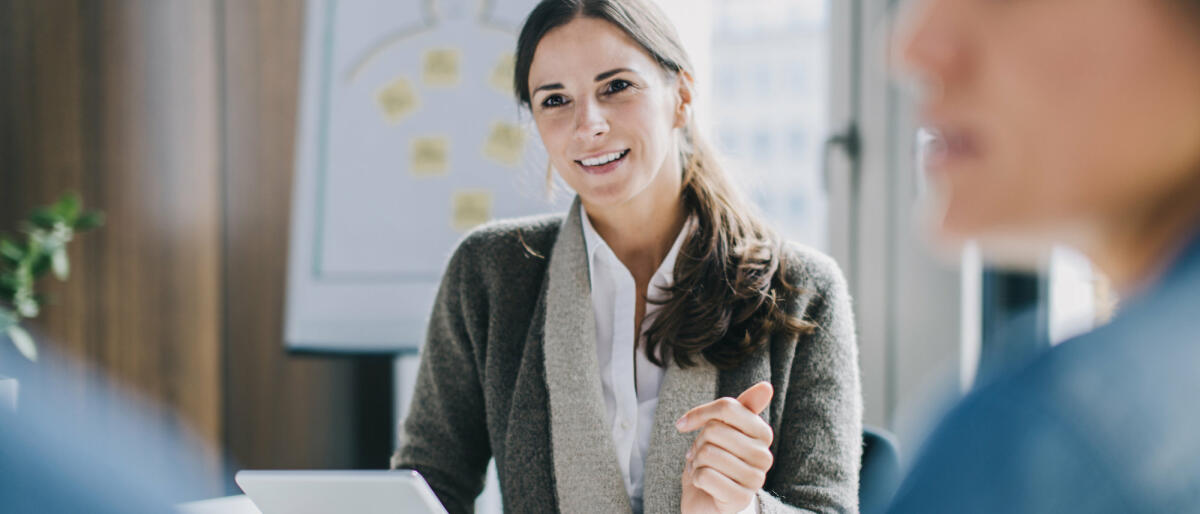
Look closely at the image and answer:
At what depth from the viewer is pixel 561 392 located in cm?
121

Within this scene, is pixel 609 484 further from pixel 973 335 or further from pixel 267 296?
pixel 267 296

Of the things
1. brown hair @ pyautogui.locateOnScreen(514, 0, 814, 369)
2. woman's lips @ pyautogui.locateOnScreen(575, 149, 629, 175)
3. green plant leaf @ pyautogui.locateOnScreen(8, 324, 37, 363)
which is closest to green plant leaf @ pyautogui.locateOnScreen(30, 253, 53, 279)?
green plant leaf @ pyautogui.locateOnScreen(8, 324, 37, 363)

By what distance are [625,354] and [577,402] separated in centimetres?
Answer: 10

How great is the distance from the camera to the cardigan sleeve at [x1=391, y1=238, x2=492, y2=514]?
1317 mm

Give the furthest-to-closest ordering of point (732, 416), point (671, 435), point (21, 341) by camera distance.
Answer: point (21, 341) → point (671, 435) → point (732, 416)

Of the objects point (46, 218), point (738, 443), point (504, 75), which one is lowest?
point (738, 443)

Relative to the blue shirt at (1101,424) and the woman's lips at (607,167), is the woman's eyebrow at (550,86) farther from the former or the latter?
the blue shirt at (1101,424)

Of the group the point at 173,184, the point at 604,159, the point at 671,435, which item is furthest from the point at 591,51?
the point at 173,184

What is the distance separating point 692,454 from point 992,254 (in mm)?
643

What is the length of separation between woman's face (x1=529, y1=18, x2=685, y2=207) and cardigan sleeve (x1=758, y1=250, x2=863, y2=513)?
11.3 inches

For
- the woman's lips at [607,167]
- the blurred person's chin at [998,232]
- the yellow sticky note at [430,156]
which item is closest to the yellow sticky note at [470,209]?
the yellow sticky note at [430,156]

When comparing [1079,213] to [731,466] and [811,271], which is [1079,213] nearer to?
[731,466]

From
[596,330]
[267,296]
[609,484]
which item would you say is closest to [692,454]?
[609,484]

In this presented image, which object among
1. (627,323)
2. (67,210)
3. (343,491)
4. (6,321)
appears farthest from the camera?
(67,210)
